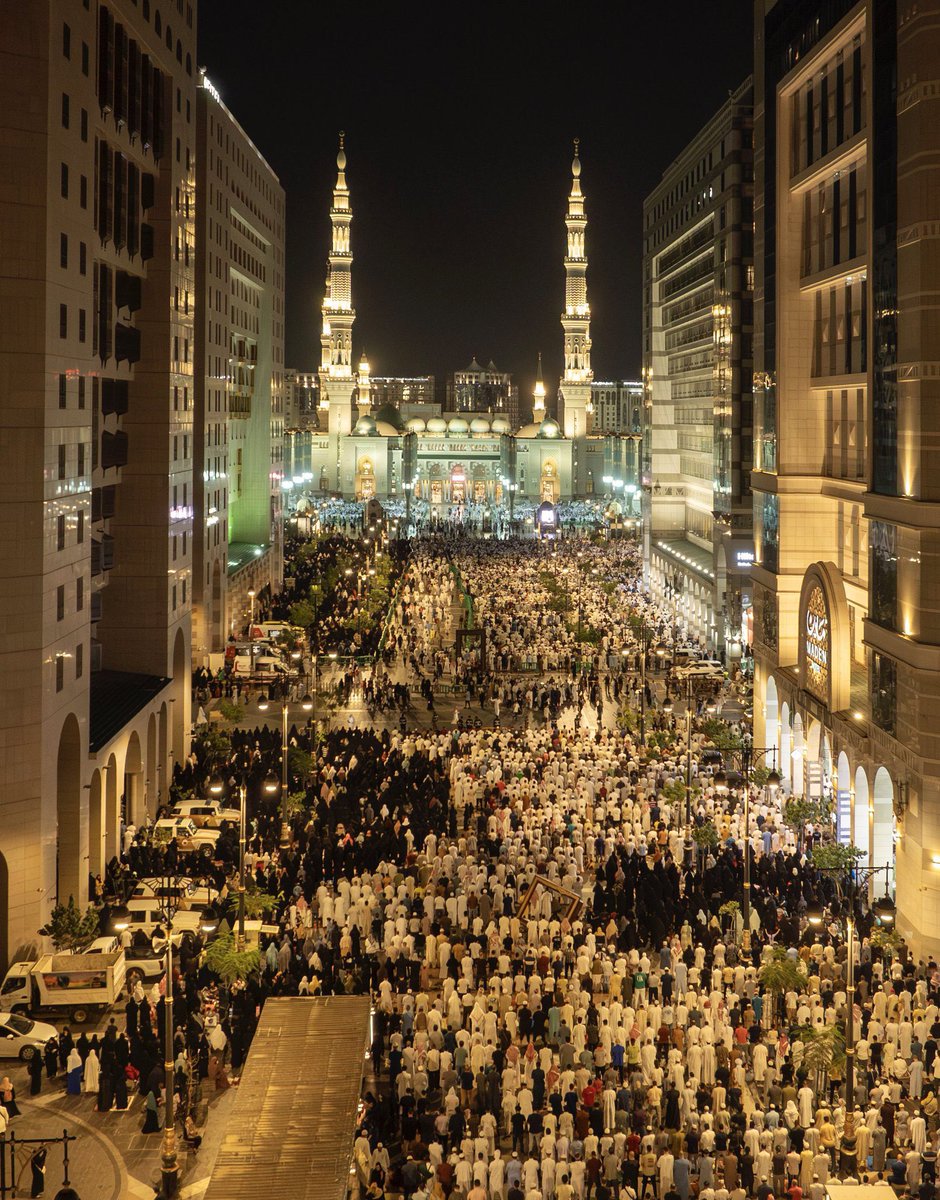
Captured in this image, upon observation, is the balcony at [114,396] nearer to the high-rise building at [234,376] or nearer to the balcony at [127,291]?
the balcony at [127,291]

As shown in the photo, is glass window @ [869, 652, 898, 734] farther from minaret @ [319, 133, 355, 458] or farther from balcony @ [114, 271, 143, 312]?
minaret @ [319, 133, 355, 458]

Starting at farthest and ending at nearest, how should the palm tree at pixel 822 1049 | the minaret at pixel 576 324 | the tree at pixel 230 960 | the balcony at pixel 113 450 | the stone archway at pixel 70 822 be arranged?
the minaret at pixel 576 324 → the balcony at pixel 113 450 → the stone archway at pixel 70 822 → the tree at pixel 230 960 → the palm tree at pixel 822 1049

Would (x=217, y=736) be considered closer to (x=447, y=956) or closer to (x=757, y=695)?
(x=757, y=695)

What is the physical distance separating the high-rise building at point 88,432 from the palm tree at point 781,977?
35.1 feet

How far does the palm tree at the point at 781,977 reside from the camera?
63.3ft

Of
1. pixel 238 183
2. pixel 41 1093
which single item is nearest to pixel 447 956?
pixel 41 1093

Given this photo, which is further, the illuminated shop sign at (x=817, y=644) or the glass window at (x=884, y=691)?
the illuminated shop sign at (x=817, y=644)

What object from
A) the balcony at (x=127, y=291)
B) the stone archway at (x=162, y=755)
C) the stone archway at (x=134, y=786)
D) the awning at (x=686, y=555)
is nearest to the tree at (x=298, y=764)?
the stone archway at (x=162, y=755)

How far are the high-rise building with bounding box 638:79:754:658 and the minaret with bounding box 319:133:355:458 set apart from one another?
4668 cm

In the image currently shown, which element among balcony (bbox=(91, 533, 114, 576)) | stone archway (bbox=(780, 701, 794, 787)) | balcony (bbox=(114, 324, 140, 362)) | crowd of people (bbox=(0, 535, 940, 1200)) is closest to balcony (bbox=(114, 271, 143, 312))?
balcony (bbox=(114, 324, 140, 362))

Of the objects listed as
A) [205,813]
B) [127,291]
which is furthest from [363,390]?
[205,813]

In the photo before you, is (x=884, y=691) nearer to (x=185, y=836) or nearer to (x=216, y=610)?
(x=185, y=836)

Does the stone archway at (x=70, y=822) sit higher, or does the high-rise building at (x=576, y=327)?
the high-rise building at (x=576, y=327)

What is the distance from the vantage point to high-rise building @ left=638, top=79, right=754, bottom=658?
170ft
